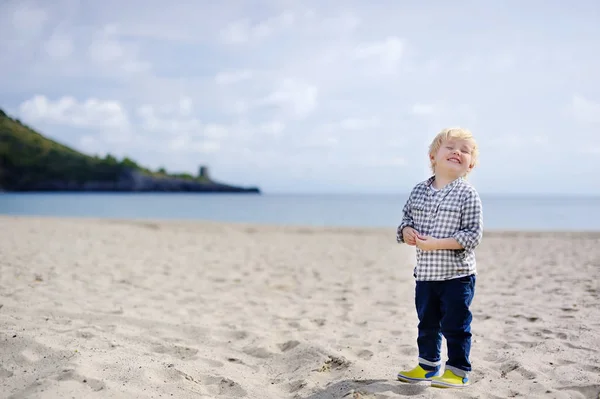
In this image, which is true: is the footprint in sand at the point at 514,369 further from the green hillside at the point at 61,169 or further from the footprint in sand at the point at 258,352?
the green hillside at the point at 61,169

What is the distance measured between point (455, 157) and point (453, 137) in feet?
0.40

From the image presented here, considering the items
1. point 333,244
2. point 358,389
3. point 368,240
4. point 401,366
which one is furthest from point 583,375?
point 368,240

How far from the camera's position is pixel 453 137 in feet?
9.95

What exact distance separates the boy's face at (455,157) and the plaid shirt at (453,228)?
0.07m

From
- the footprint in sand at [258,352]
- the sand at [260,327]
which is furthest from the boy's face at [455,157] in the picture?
the footprint in sand at [258,352]

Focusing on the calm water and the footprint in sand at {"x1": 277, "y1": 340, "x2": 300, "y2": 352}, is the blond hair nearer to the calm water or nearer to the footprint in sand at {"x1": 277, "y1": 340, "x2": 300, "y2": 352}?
the footprint in sand at {"x1": 277, "y1": 340, "x2": 300, "y2": 352}

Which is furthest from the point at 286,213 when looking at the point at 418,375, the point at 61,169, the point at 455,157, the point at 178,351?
the point at 61,169

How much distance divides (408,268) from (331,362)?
5.28 m

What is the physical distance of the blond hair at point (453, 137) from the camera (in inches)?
119

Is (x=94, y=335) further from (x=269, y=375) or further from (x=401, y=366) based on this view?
(x=401, y=366)

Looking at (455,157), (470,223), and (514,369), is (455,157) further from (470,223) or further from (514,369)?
(514,369)

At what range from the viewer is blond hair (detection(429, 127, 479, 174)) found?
3.03 meters

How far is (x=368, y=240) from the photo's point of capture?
14508 millimetres

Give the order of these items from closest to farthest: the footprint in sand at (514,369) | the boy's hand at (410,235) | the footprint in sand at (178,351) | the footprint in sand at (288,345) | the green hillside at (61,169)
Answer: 1. the boy's hand at (410,235)
2. the footprint in sand at (514,369)
3. the footprint in sand at (178,351)
4. the footprint in sand at (288,345)
5. the green hillside at (61,169)
